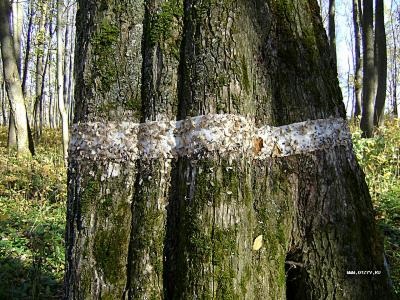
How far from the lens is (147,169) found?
6.36 feet

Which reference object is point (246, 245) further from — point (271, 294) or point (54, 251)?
point (54, 251)

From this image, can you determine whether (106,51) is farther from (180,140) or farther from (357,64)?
(357,64)

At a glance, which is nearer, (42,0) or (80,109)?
(80,109)

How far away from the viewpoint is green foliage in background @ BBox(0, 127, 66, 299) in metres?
3.98

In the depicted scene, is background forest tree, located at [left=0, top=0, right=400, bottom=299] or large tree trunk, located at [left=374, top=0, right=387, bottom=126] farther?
large tree trunk, located at [left=374, top=0, right=387, bottom=126]

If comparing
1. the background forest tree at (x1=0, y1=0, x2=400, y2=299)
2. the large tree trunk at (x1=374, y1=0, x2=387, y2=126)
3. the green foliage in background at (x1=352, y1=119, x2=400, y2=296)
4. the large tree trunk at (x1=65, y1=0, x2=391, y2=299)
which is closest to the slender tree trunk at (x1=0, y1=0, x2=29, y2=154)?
the background forest tree at (x1=0, y1=0, x2=400, y2=299)

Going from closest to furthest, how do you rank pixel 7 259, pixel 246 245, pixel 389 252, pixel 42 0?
1. pixel 246 245
2. pixel 389 252
3. pixel 7 259
4. pixel 42 0

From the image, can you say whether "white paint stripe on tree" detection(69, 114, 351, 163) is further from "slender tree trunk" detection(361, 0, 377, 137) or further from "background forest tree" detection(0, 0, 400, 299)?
"slender tree trunk" detection(361, 0, 377, 137)

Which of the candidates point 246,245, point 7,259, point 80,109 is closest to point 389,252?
point 246,245

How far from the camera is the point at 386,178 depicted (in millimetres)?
6422

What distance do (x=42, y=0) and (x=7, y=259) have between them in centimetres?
1758

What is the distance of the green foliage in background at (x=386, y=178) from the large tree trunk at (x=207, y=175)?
6.54 feet

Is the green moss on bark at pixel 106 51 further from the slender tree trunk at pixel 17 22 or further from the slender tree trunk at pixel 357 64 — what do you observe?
the slender tree trunk at pixel 17 22

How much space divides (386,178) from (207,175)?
5368 mm
